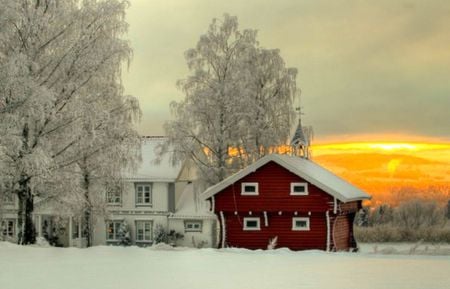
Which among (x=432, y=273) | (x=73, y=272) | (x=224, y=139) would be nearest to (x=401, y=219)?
(x=224, y=139)

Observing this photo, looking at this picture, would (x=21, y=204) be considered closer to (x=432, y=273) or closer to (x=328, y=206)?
(x=328, y=206)

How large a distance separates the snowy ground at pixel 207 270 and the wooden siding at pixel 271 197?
7967 millimetres

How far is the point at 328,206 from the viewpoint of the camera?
38.5 meters

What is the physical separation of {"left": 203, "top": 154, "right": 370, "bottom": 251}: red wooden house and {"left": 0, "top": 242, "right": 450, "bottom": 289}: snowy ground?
804 centimetres

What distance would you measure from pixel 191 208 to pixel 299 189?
46.8 feet

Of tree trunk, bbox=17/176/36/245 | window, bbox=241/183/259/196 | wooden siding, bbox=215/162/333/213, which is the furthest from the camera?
window, bbox=241/183/259/196

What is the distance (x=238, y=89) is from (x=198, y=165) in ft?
16.9

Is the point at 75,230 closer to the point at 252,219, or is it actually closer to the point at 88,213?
the point at 88,213

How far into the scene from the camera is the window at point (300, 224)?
3944 cm

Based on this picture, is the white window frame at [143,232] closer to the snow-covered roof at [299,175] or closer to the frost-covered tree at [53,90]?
the snow-covered roof at [299,175]

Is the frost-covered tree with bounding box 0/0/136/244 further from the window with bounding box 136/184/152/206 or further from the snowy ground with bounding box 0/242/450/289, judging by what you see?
the window with bounding box 136/184/152/206

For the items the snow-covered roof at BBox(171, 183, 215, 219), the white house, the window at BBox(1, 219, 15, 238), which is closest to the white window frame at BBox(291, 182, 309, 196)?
the snow-covered roof at BBox(171, 183, 215, 219)

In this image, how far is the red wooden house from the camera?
3894cm

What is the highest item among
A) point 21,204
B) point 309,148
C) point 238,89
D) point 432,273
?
point 238,89
